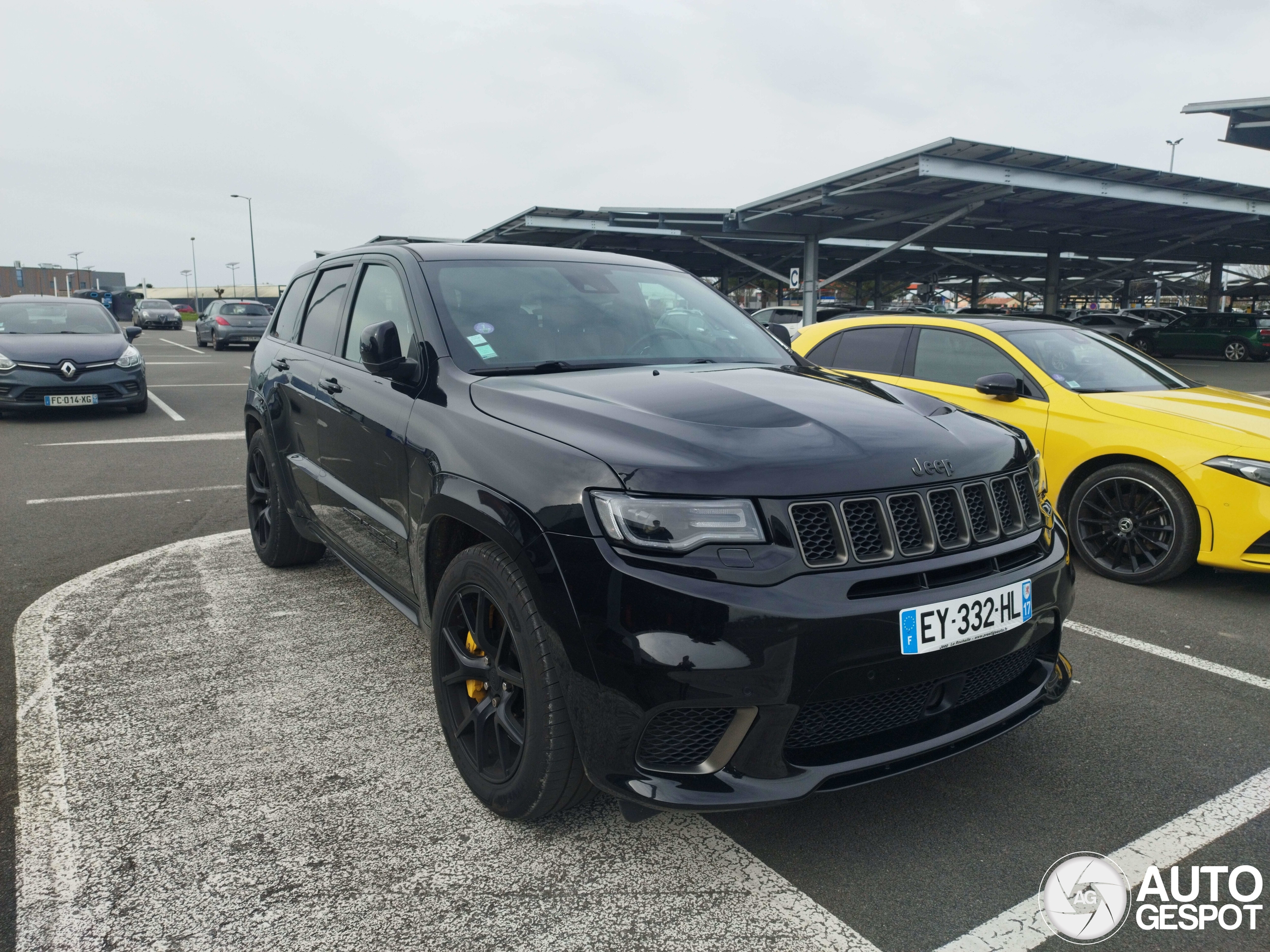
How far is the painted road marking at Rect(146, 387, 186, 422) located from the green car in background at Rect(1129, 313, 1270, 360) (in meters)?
26.8

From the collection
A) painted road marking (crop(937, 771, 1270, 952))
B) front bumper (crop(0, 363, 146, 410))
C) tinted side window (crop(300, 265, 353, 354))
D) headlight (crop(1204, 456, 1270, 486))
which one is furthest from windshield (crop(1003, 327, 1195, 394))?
front bumper (crop(0, 363, 146, 410))

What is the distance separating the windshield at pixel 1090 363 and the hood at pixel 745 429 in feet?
10.3

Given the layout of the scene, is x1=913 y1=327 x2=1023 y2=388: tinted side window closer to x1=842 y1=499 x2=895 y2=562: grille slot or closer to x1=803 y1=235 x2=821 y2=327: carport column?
x1=842 y1=499 x2=895 y2=562: grille slot

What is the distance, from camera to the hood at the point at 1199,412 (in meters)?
4.86

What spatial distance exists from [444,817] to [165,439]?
914 centimetres

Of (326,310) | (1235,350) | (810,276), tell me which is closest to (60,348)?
(326,310)

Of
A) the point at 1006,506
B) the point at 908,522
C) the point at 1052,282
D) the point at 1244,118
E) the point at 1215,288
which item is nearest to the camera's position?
the point at 908,522

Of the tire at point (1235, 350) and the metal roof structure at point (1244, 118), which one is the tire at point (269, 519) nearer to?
the metal roof structure at point (1244, 118)

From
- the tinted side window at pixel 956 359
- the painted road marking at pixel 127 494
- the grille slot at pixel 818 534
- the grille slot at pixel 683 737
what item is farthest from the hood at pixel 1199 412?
the painted road marking at pixel 127 494

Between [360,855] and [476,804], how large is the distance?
1.26 feet

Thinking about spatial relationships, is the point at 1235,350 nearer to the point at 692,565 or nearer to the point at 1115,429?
the point at 1115,429

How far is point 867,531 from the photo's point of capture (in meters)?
2.30

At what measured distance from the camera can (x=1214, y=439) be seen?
Result: 15.9ft

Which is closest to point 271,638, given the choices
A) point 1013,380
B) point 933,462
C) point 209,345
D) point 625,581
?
point 625,581
